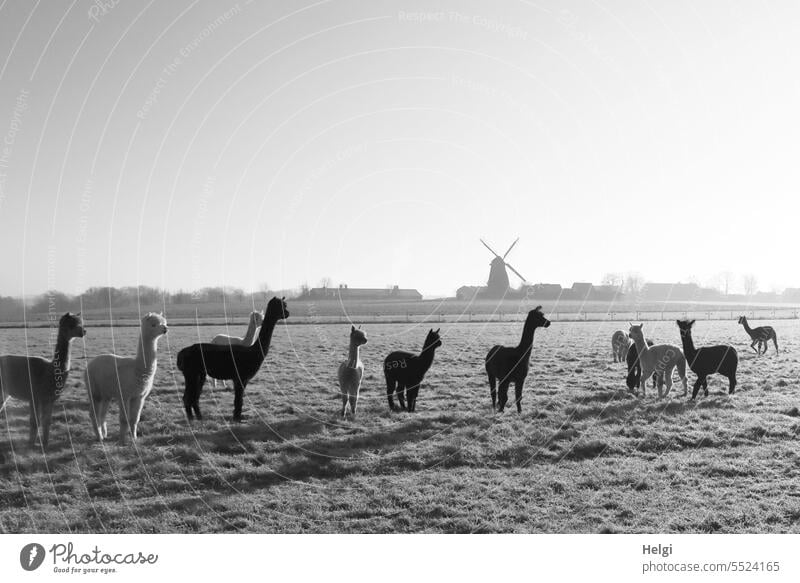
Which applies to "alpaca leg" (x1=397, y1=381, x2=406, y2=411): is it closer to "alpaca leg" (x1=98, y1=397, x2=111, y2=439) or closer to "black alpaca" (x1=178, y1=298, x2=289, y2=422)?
"black alpaca" (x1=178, y1=298, x2=289, y2=422)

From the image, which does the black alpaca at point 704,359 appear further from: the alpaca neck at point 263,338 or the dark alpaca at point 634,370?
the alpaca neck at point 263,338

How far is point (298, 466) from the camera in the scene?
9.71 m

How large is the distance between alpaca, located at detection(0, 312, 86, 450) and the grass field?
552 mm

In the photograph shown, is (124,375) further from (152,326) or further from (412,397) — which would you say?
(412,397)

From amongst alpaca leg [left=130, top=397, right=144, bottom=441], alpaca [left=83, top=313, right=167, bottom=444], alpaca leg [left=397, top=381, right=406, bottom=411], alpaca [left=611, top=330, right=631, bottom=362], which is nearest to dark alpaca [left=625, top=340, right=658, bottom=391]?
alpaca [left=611, top=330, right=631, bottom=362]

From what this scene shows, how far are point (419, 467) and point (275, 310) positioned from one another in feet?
13.0

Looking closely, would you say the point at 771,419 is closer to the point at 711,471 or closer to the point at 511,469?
the point at 711,471

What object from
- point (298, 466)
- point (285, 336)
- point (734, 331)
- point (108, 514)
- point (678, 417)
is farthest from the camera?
point (285, 336)

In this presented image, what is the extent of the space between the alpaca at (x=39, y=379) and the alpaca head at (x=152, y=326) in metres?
1.26

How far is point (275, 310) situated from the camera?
10.9 meters

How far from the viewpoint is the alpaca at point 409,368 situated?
40.0ft

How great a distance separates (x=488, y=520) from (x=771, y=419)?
7967 millimetres

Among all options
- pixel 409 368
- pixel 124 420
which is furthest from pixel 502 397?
pixel 124 420

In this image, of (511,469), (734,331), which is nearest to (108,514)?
(511,469)
